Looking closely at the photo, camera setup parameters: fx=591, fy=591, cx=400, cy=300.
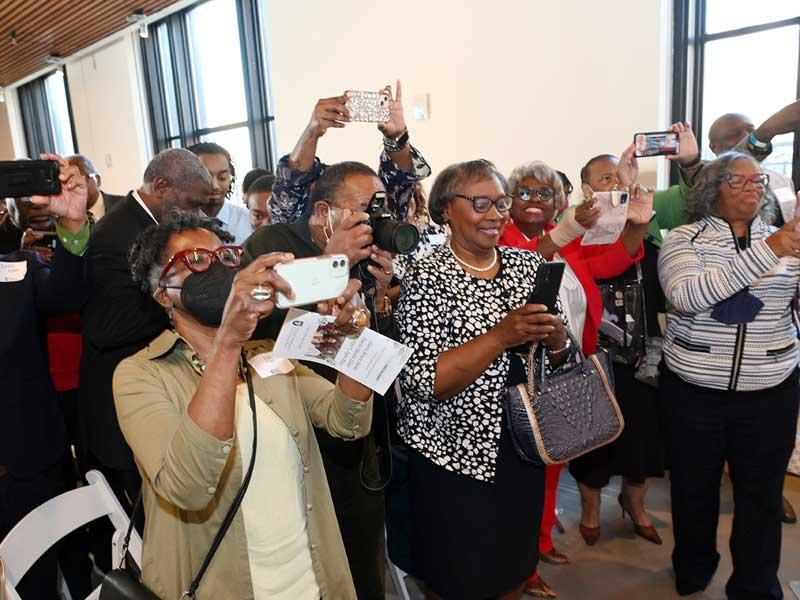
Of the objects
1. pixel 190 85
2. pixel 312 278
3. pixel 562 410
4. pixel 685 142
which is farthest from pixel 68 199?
pixel 190 85

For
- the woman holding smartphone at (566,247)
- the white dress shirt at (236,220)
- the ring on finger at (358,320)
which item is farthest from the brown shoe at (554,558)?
the white dress shirt at (236,220)

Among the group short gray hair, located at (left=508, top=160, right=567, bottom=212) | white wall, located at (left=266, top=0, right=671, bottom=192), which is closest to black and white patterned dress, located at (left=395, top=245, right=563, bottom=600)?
short gray hair, located at (left=508, top=160, right=567, bottom=212)

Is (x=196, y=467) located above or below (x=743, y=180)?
below

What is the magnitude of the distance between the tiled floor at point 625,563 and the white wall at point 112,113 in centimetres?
730

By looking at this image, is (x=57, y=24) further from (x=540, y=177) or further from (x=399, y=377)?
(x=399, y=377)

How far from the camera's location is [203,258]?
1.13 metres

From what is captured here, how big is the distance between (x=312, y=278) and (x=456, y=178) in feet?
2.87

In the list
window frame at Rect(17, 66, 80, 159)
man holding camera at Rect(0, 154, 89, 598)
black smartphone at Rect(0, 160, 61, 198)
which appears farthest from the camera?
window frame at Rect(17, 66, 80, 159)

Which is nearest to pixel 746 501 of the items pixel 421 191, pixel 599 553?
pixel 599 553

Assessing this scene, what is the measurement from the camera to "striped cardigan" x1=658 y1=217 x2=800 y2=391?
1901mm

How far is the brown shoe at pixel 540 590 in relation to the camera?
89.1 inches

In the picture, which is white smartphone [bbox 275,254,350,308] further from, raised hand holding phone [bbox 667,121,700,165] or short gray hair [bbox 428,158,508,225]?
raised hand holding phone [bbox 667,121,700,165]

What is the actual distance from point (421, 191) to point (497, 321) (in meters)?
1.23

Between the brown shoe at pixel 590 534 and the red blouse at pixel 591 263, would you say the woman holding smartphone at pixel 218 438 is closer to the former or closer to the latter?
the red blouse at pixel 591 263
